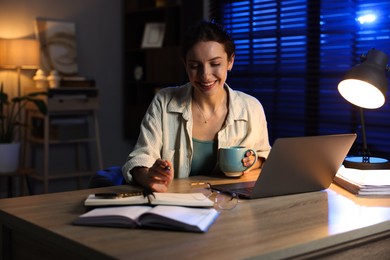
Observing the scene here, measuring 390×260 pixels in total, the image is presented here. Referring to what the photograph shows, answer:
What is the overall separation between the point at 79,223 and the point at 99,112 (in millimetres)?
3908

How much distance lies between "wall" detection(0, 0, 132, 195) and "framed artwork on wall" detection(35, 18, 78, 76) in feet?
0.22

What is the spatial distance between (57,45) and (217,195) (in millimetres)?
3426

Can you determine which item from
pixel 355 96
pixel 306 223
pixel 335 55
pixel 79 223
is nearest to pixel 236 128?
pixel 355 96

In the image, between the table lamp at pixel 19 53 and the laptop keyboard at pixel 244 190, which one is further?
the table lamp at pixel 19 53

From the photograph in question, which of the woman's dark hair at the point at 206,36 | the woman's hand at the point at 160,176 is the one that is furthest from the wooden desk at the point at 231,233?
the woman's dark hair at the point at 206,36

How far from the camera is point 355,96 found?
1.84 meters

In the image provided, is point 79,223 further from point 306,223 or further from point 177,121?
point 177,121

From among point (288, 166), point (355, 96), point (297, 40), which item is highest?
point (297, 40)

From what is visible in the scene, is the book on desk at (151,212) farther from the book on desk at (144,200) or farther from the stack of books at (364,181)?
the stack of books at (364,181)

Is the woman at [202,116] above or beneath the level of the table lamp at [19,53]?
beneath

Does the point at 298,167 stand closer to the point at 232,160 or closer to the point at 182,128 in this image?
the point at 232,160

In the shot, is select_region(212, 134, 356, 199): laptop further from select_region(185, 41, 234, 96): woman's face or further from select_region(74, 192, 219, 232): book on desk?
select_region(185, 41, 234, 96): woman's face

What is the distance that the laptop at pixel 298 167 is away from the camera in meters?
1.52

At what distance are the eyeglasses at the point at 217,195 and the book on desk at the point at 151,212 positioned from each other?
7 cm
